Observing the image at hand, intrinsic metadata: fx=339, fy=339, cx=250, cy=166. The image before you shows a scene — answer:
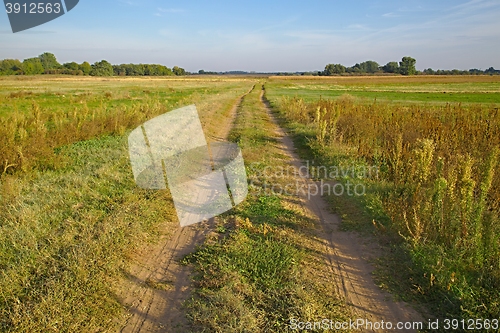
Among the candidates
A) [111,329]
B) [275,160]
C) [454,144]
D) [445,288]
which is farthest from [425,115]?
[111,329]

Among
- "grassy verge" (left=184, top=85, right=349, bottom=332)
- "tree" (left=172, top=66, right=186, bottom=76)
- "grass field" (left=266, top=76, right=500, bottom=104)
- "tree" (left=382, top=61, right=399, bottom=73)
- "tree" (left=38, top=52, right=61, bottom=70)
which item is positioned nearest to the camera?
"grassy verge" (left=184, top=85, right=349, bottom=332)

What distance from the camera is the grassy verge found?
319 centimetres

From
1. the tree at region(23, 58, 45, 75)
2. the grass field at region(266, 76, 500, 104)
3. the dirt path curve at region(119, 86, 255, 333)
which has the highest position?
the tree at region(23, 58, 45, 75)

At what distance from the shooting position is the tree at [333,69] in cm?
13169

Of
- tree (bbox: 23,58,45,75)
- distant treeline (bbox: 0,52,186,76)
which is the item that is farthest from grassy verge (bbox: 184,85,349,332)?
tree (bbox: 23,58,45,75)

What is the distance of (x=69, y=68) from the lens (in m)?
112

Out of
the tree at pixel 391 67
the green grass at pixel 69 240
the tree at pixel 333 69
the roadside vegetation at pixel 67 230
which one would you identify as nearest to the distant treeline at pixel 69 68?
the tree at pixel 333 69

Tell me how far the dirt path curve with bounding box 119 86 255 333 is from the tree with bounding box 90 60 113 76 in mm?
119086

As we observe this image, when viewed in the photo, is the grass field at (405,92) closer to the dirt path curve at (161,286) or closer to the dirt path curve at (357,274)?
the dirt path curve at (357,274)

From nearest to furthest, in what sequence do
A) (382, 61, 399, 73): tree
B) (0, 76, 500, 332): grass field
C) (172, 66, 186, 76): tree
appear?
1. (0, 76, 500, 332): grass field
2. (382, 61, 399, 73): tree
3. (172, 66, 186, 76): tree

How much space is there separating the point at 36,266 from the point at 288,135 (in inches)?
428

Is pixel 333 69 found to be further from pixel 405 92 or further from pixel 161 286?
pixel 161 286

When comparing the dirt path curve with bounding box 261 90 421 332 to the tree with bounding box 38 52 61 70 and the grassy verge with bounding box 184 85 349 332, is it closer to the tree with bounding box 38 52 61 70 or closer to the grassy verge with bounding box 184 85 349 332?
the grassy verge with bounding box 184 85 349 332

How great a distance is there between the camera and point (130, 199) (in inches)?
238
